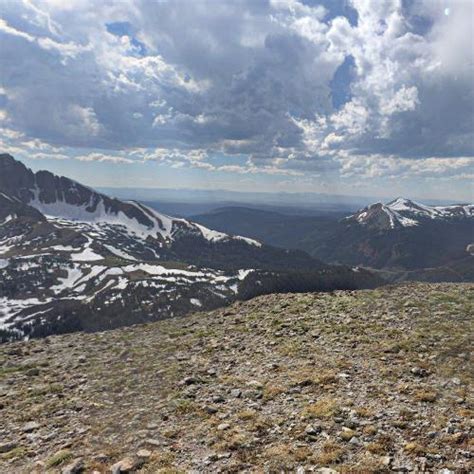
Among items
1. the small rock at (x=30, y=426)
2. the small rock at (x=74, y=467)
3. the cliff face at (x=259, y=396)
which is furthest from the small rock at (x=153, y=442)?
the small rock at (x=30, y=426)

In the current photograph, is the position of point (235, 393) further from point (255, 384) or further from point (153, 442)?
point (153, 442)

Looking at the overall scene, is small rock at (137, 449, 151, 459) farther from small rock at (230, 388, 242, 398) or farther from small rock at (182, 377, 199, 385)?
small rock at (182, 377, 199, 385)

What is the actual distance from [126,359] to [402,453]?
596 inches

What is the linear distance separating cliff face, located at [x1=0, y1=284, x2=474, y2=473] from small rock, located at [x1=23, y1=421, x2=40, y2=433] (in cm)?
7

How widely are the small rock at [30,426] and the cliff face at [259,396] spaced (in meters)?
0.07

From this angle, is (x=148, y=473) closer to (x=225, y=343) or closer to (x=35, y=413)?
(x=35, y=413)

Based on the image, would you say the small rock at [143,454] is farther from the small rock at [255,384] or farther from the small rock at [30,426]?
the small rock at [255,384]

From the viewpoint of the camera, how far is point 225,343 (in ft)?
77.2

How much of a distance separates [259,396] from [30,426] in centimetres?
864

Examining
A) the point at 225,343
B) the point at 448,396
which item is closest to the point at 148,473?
the point at 448,396

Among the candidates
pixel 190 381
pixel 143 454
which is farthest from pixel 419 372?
pixel 143 454

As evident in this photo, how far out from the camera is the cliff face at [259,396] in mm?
12219

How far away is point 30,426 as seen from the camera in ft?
51.7

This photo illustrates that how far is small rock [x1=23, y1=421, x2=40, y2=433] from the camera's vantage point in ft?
51.1
